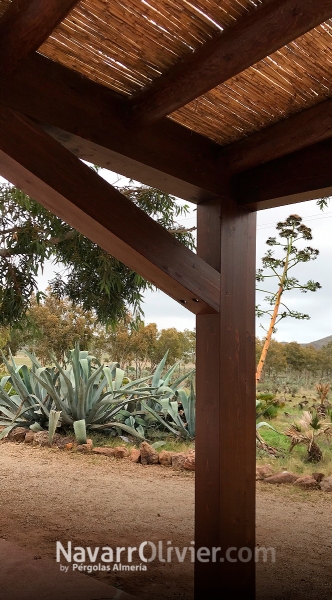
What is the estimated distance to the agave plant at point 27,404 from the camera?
553 centimetres

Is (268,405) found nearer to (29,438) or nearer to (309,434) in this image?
(309,434)

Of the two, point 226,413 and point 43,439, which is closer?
point 226,413

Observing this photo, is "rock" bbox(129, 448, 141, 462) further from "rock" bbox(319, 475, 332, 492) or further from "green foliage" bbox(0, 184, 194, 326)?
"rock" bbox(319, 475, 332, 492)

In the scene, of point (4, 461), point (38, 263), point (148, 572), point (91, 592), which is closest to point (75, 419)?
point (4, 461)

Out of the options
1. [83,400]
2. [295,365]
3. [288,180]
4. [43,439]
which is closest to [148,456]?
[83,400]

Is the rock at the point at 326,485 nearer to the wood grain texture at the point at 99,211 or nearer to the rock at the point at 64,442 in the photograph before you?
the rock at the point at 64,442

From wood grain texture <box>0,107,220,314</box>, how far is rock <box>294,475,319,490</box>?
277cm

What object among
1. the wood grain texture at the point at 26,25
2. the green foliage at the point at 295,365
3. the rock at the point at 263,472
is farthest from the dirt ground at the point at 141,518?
the green foliage at the point at 295,365

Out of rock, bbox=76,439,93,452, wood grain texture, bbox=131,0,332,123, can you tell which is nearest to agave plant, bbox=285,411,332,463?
rock, bbox=76,439,93,452

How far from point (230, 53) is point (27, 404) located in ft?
16.0

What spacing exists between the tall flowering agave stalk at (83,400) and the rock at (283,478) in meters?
1.45

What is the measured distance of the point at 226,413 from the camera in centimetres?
203

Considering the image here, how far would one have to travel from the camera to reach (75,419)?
548 centimetres

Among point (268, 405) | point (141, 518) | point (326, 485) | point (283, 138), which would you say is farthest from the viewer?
point (268, 405)
